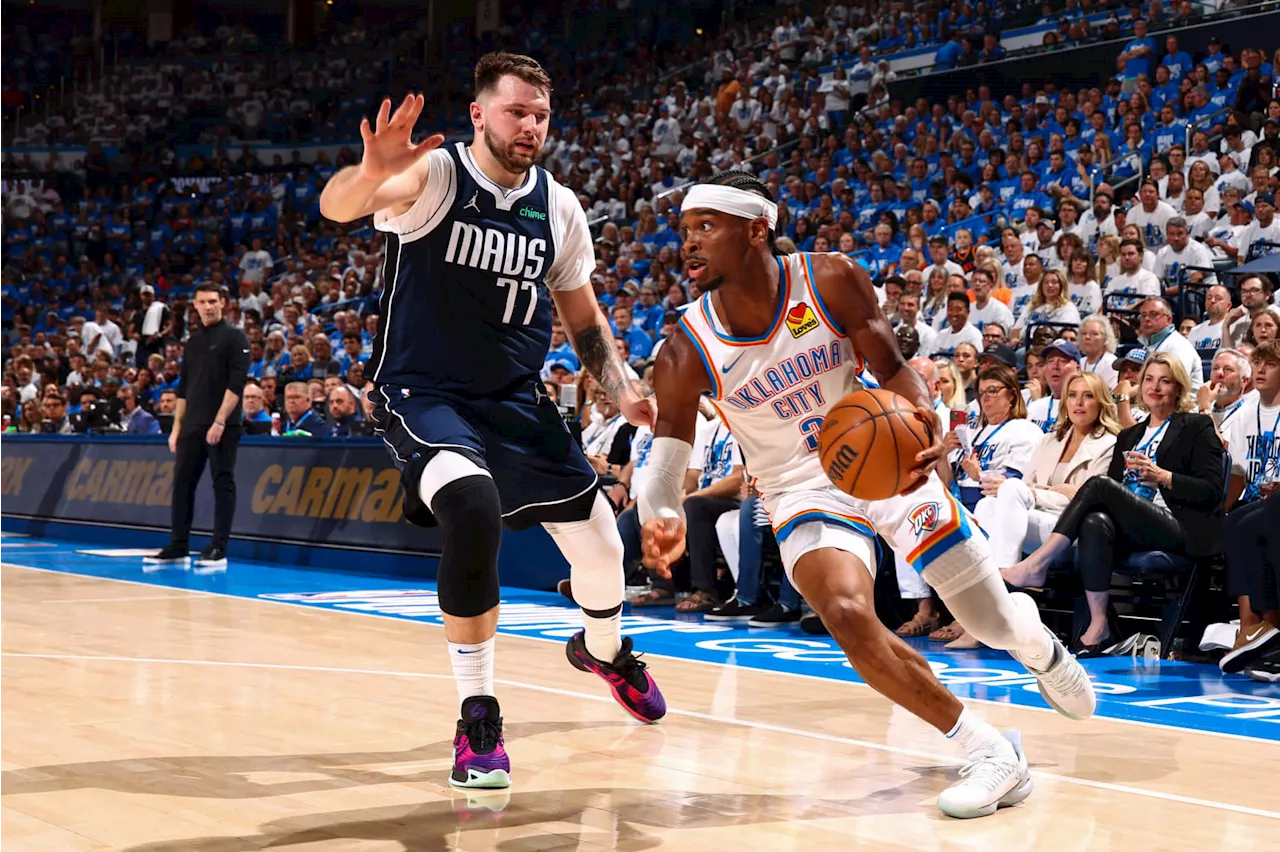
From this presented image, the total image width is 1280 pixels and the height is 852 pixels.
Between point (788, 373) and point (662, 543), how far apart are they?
0.80 metres

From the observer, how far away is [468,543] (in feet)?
13.8

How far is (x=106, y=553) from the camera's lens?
13.4 m

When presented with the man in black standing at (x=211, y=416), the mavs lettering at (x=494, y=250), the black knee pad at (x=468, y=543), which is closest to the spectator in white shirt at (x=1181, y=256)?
the man in black standing at (x=211, y=416)

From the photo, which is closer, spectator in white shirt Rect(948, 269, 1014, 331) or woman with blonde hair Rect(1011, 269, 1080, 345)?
woman with blonde hair Rect(1011, 269, 1080, 345)

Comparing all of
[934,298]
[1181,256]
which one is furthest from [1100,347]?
[934,298]

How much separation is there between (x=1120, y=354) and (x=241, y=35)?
29.3 metres

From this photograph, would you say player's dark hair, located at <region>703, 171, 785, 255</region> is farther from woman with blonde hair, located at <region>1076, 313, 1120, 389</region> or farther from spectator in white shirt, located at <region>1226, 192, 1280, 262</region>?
spectator in white shirt, located at <region>1226, 192, 1280, 262</region>

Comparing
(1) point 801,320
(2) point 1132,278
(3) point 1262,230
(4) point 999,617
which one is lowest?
(4) point 999,617

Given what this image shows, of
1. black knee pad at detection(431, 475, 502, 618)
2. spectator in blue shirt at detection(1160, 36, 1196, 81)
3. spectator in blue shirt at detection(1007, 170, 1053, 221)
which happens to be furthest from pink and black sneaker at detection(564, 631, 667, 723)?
spectator in blue shirt at detection(1160, 36, 1196, 81)

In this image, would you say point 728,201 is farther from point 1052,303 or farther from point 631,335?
point 631,335

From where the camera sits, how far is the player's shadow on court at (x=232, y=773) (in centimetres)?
411

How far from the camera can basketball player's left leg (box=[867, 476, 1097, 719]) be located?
4.29 meters

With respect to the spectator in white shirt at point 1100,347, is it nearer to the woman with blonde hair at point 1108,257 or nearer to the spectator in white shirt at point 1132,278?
the spectator in white shirt at point 1132,278

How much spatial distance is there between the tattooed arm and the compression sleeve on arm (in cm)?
42
